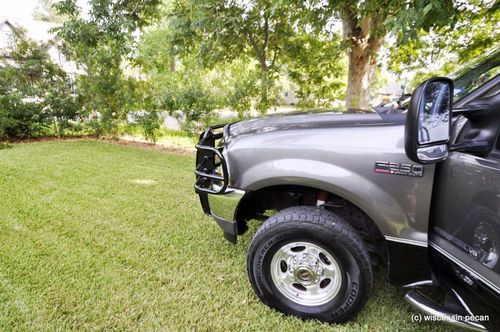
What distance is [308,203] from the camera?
7.54 ft

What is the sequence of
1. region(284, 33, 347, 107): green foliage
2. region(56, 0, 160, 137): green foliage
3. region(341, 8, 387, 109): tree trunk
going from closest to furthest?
region(341, 8, 387, 109): tree trunk → region(56, 0, 160, 137): green foliage → region(284, 33, 347, 107): green foliage

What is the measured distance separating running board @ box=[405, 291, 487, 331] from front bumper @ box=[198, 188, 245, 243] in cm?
122

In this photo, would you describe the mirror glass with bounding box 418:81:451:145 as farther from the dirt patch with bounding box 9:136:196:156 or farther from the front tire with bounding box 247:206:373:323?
the dirt patch with bounding box 9:136:196:156

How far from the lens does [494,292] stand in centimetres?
133

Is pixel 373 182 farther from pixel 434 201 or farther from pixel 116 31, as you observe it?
pixel 116 31

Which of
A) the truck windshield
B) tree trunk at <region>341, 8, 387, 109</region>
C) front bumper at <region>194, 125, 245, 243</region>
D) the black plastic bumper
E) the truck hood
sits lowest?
the black plastic bumper

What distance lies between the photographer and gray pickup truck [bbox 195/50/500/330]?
4.38 feet

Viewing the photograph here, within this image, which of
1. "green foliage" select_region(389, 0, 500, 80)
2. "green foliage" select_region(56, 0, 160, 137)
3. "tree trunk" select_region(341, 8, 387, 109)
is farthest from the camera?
"green foliage" select_region(56, 0, 160, 137)

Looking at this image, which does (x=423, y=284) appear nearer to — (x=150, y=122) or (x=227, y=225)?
(x=227, y=225)

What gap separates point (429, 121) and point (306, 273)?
124 cm

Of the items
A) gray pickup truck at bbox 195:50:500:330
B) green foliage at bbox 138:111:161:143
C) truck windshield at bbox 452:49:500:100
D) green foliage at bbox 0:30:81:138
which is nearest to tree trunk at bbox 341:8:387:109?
truck windshield at bbox 452:49:500:100

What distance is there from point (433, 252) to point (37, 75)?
11071 mm

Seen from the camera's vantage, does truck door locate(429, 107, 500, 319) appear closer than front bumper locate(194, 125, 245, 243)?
Yes

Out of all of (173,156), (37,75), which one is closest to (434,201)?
(173,156)
